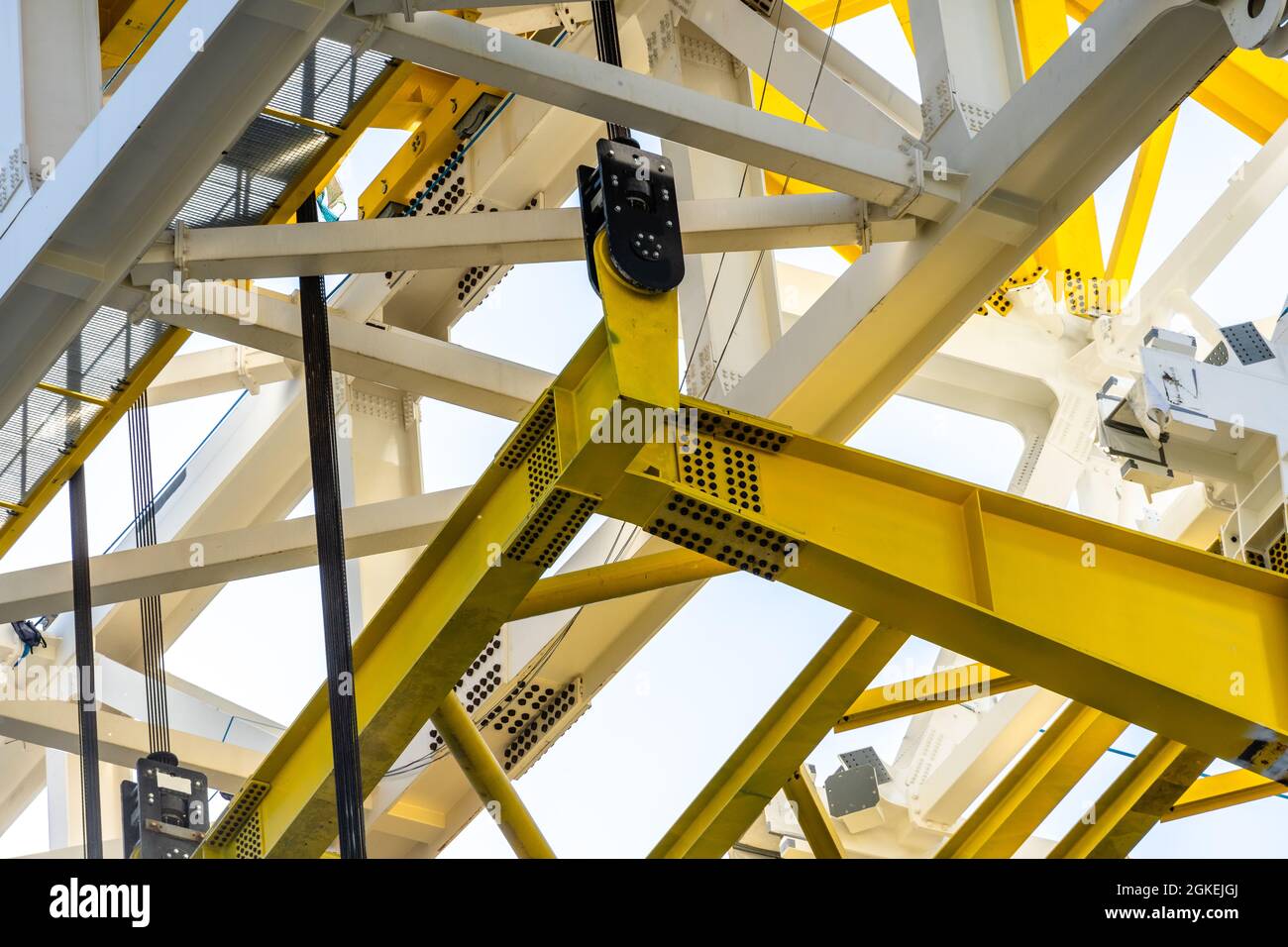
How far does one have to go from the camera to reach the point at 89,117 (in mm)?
11164

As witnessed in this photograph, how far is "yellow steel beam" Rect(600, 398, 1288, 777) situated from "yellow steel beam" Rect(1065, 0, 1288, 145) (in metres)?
10.0

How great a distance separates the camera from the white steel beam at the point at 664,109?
426 inches

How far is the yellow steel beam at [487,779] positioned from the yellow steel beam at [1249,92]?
10.8 meters

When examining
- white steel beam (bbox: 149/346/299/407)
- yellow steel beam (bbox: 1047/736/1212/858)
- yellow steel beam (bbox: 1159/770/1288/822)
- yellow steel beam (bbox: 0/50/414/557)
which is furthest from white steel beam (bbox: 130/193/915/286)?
white steel beam (bbox: 149/346/299/407)

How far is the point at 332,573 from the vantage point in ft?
38.7

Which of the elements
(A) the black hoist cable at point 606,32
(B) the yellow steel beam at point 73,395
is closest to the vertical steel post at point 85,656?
(B) the yellow steel beam at point 73,395

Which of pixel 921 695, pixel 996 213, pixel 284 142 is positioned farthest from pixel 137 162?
pixel 921 695

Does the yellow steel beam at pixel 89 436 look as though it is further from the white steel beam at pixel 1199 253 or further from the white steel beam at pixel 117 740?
the white steel beam at pixel 1199 253

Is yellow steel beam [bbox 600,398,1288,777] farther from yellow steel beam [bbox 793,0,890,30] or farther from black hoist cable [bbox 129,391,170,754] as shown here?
yellow steel beam [bbox 793,0,890,30]

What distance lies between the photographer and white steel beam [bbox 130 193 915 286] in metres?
12.0

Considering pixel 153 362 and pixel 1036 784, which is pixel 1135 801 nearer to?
pixel 1036 784

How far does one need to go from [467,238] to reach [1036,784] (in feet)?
18.2
